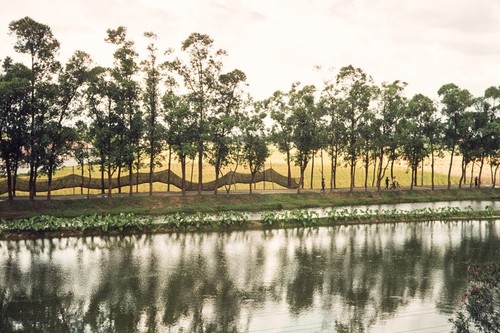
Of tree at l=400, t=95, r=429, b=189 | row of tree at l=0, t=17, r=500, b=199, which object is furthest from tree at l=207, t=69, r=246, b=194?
tree at l=400, t=95, r=429, b=189

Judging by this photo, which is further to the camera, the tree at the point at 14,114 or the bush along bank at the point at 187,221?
the tree at the point at 14,114

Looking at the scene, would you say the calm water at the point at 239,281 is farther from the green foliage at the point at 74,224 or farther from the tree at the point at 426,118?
the tree at the point at 426,118

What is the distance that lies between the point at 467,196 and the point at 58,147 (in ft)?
188

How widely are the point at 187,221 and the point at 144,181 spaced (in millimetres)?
24810

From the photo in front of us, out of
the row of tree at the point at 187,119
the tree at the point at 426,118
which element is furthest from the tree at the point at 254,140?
the tree at the point at 426,118

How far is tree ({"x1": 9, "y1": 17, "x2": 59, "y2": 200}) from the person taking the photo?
50844mm

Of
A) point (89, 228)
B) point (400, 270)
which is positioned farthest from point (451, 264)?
point (89, 228)

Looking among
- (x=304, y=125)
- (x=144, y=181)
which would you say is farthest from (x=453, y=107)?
(x=144, y=181)

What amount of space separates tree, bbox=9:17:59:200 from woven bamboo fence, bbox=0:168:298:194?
31.8 feet

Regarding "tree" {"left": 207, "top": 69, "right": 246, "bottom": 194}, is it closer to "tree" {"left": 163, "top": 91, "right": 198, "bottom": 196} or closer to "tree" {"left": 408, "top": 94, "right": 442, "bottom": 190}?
"tree" {"left": 163, "top": 91, "right": 198, "bottom": 196}

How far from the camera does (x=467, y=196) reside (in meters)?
74.8

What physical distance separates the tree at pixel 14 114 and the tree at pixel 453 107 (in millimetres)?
58016

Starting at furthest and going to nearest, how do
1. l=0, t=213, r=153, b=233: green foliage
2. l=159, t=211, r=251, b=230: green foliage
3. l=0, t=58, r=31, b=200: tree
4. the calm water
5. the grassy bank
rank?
the grassy bank
l=0, t=58, r=31, b=200: tree
l=159, t=211, r=251, b=230: green foliage
l=0, t=213, r=153, b=233: green foliage
the calm water

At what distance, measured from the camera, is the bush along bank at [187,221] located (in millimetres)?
43312
